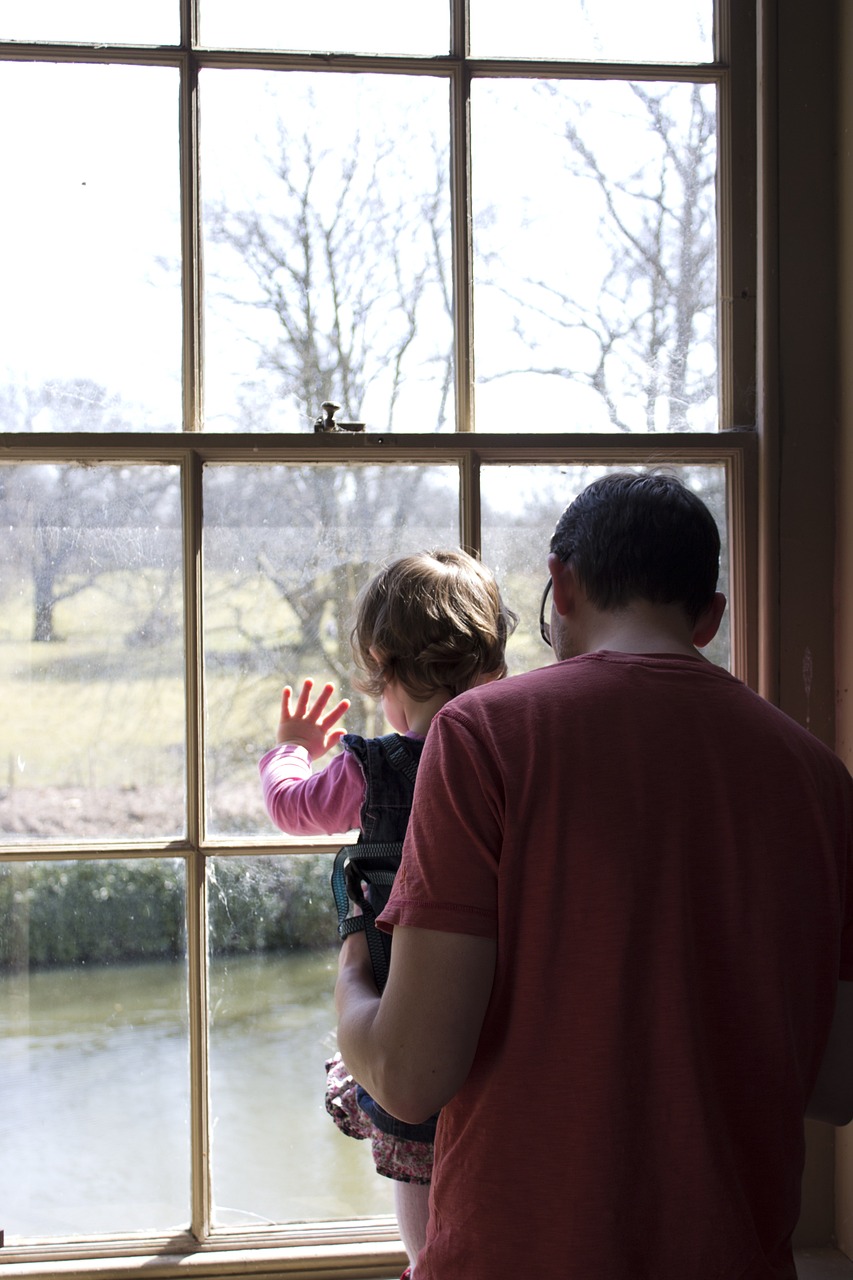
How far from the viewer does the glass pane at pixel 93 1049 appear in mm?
1495

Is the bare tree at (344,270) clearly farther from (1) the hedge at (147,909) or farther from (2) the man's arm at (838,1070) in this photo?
(2) the man's arm at (838,1070)

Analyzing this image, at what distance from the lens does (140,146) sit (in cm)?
151

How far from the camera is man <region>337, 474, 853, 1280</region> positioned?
755mm

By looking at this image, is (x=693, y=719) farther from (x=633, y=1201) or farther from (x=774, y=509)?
(x=774, y=509)

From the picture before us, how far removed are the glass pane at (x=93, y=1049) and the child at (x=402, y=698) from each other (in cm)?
34

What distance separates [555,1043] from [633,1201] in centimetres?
14

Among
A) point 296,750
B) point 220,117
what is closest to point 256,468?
point 296,750

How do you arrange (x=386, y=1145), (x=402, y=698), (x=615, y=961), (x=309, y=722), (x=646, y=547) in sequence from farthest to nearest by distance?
(x=309, y=722) → (x=402, y=698) → (x=386, y=1145) → (x=646, y=547) → (x=615, y=961)

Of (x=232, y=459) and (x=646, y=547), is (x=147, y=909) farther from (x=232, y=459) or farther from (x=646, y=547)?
(x=646, y=547)

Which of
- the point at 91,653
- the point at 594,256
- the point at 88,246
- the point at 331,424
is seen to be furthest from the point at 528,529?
the point at 88,246

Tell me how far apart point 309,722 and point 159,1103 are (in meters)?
0.63

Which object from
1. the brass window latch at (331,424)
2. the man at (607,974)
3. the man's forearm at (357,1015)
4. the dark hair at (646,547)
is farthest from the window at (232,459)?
the man at (607,974)

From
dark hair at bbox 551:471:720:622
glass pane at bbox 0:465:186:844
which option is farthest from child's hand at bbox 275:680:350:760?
dark hair at bbox 551:471:720:622

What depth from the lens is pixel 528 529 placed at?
5.08ft
